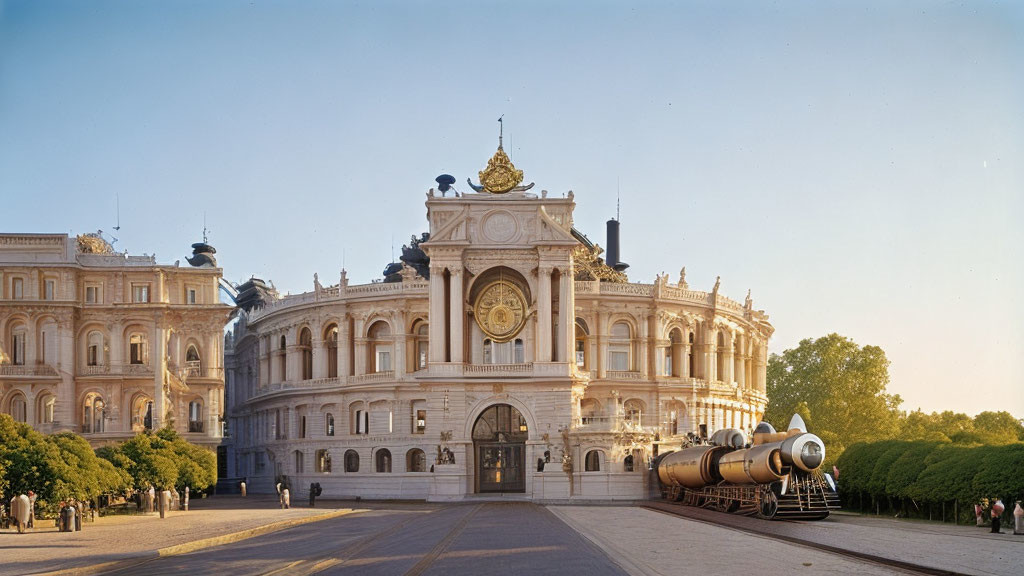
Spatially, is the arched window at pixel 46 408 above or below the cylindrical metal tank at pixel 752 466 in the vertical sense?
above

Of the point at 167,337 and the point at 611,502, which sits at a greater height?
the point at 167,337

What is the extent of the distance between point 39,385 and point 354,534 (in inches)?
2001

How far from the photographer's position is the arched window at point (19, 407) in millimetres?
94625

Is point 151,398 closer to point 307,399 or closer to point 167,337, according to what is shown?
point 167,337

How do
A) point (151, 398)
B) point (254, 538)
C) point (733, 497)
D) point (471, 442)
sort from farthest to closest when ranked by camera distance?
point (151, 398)
point (471, 442)
point (733, 497)
point (254, 538)

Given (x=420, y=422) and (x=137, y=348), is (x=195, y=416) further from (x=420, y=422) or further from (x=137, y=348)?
(x=420, y=422)

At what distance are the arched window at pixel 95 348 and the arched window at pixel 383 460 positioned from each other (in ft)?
77.8

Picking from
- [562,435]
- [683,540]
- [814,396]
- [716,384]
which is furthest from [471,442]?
[814,396]

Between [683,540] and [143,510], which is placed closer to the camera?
[683,540]

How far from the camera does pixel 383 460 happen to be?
341 ft

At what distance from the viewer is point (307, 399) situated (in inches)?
4309

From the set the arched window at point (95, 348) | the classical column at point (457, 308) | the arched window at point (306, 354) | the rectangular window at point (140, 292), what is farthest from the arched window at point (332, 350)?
the classical column at point (457, 308)

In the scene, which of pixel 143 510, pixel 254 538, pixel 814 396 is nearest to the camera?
pixel 254 538

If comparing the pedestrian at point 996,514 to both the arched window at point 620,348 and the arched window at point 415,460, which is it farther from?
the arched window at point 620,348
